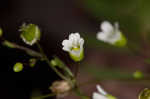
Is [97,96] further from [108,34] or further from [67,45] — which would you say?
[108,34]

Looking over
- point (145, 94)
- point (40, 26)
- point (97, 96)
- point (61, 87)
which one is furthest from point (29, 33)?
point (40, 26)

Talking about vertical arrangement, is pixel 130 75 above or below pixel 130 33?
below

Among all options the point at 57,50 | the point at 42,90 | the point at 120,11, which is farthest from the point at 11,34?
the point at 120,11

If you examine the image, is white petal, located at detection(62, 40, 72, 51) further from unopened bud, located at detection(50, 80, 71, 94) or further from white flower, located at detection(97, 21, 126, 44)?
white flower, located at detection(97, 21, 126, 44)

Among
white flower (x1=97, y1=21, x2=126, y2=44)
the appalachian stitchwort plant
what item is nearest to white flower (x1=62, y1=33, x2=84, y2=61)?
the appalachian stitchwort plant

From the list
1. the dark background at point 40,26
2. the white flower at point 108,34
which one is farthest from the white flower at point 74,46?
the dark background at point 40,26

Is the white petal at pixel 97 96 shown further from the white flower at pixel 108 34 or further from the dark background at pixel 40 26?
the dark background at pixel 40 26

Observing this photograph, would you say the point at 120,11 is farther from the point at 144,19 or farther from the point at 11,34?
the point at 11,34
